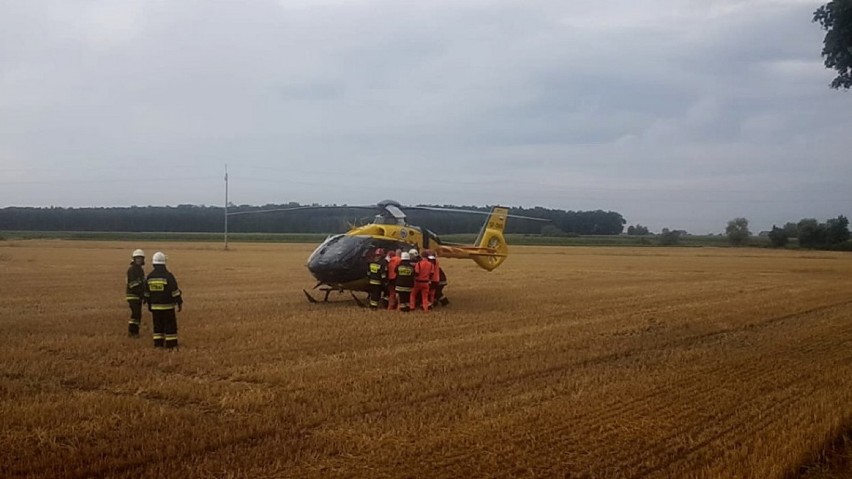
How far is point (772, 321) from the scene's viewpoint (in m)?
17.8

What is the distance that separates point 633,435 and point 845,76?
822cm

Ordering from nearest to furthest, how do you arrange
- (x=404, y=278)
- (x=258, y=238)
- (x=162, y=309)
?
(x=162, y=309)
(x=404, y=278)
(x=258, y=238)

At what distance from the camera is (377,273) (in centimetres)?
1911

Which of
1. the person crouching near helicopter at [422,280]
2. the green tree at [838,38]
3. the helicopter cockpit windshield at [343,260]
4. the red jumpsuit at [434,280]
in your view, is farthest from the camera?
the helicopter cockpit windshield at [343,260]

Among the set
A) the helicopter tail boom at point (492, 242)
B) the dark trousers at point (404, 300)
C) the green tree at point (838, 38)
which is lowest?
the dark trousers at point (404, 300)

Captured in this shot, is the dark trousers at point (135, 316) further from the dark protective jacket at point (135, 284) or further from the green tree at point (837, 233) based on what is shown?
the green tree at point (837, 233)

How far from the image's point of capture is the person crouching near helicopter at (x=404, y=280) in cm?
1872

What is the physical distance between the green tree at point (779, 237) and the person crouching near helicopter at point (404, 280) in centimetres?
8797

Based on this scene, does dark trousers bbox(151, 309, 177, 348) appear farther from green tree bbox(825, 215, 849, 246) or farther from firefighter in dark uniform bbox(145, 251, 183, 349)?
green tree bbox(825, 215, 849, 246)

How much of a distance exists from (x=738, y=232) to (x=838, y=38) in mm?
100728

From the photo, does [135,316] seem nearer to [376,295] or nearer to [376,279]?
[376,279]

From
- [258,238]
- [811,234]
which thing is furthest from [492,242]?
[811,234]

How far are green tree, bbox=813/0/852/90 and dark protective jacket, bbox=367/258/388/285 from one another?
10.2m

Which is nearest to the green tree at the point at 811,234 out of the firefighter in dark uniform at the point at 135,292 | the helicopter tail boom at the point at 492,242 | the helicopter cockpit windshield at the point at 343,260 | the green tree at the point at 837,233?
the green tree at the point at 837,233
